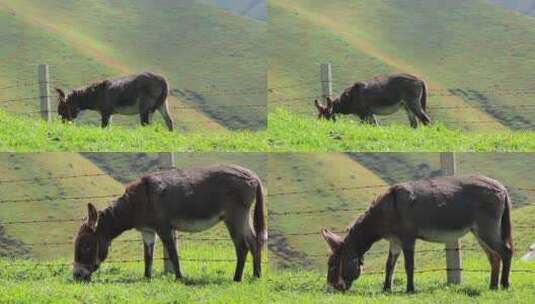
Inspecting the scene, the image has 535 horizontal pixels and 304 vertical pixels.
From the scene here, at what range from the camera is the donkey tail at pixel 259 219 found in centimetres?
1433

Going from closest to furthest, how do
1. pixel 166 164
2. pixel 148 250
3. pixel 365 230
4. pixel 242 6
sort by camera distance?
1. pixel 365 230
2. pixel 148 250
3. pixel 166 164
4. pixel 242 6

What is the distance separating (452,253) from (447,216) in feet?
2.95

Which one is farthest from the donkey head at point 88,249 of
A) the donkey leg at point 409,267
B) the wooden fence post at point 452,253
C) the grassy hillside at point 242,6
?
the grassy hillside at point 242,6

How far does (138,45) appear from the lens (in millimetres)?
75062

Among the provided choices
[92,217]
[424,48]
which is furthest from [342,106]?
[424,48]

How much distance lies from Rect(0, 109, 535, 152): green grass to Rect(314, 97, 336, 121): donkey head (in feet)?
5.75

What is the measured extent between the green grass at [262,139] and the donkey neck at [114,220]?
990mm

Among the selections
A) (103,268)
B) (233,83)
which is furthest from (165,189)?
(233,83)

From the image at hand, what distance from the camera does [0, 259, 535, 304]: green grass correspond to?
13.1m

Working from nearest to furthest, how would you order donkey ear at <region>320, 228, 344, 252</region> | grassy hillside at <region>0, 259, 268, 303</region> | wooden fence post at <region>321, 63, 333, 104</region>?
1. grassy hillside at <region>0, 259, 268, 303</region>
2. donkey ear at <region>320, 228, 344, 252</region>
3. wooden fence post at <region>321, 63, 333, 104</region>

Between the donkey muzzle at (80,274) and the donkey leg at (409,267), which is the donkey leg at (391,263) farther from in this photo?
the donkey muzzle at (80,274)

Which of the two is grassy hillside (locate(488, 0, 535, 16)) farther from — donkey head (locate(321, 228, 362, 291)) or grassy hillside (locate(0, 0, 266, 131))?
donkey head (locate(321, 228, 362, 291))

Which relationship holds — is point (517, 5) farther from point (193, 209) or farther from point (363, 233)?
point (193, 209)

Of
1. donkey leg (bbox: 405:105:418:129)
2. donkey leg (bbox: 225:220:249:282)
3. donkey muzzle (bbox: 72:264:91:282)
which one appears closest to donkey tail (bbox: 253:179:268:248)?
donkey leg (bbox: 225:220:249:282)
